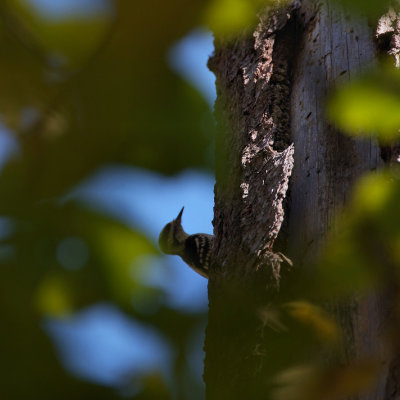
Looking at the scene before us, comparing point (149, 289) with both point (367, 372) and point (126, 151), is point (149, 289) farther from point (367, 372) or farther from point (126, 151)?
point (367, 372)

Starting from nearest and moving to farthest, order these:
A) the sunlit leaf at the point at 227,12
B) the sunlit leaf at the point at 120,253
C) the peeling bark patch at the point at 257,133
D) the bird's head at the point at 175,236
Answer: the sunlit leaf at the point at 120,253 < the sunlit leaf at the point at 227,12 < the peeling bark patch at the point at 257,133 < the bird's head at the point at 175,236

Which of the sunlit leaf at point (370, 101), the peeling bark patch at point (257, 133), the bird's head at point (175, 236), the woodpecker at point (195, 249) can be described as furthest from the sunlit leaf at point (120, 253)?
the bird's head at point (175, 236)

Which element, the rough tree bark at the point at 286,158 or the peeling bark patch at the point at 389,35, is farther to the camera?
the peeling bark patch at the point at 389,35

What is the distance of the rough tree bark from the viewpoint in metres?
1.58

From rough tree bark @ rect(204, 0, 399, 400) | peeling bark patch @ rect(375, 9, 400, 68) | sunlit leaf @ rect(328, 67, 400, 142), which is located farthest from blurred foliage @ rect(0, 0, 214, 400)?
peeling bark patch @ rect(375, 9, 400, 68)

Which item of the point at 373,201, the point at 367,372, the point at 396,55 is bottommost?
the point at 367,372

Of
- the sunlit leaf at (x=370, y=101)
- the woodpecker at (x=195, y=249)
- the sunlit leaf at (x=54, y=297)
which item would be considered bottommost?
the sunlit leaf at (x=54, y=297)

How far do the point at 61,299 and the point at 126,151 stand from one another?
0.17 meters

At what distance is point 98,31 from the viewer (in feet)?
2.49

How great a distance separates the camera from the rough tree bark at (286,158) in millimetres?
1575

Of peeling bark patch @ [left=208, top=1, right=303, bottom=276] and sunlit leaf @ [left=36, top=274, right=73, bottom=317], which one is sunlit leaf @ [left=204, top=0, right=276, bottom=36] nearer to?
sunlit leaf @ [left=36, top=274, right=73, bottom=317]

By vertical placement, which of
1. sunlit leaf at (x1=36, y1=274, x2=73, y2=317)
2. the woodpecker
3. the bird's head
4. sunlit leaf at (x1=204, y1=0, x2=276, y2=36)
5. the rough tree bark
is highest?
the bird's head

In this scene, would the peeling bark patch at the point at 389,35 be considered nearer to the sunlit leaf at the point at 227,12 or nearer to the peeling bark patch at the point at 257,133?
the peeling bark patch at the point at 257,133

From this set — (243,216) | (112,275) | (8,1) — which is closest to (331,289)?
(112,275)
